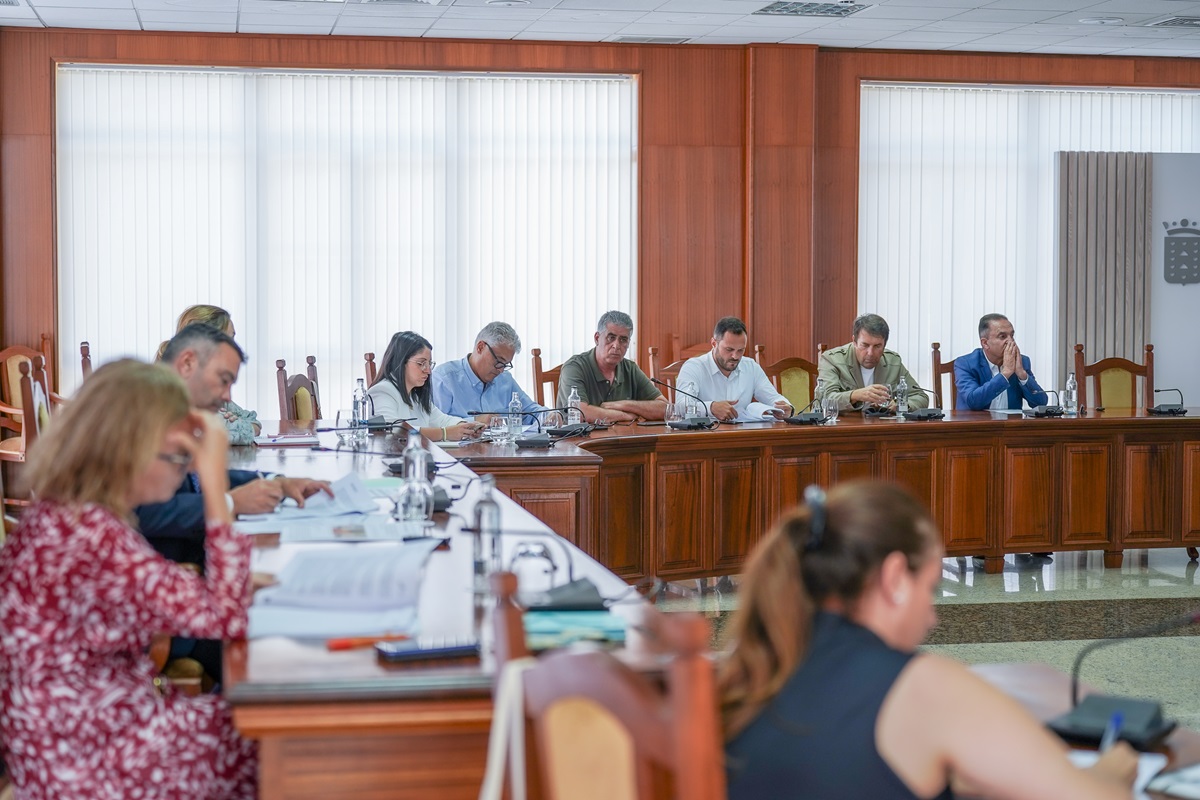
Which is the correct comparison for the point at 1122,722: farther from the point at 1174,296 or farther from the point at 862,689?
the point at 1174,296

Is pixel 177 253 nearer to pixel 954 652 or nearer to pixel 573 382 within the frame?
pixel 573 382

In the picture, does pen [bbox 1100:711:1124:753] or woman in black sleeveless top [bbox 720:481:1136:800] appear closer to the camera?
woman in black sleeveless top [bbox 720:481:1136:800]

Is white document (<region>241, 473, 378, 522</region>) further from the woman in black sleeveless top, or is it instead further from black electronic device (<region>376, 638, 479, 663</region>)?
the woman in black sleeveless top

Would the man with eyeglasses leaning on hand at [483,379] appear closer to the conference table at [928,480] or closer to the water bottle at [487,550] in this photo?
the conference table at [928,480]

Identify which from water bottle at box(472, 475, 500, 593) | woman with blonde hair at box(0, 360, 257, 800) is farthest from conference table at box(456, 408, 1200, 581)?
woman with blonde hair at box(0, 360, 257, 800)

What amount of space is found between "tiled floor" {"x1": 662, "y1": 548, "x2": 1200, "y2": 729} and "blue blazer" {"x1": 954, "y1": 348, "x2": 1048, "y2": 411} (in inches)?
31.8

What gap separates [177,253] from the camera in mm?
7539

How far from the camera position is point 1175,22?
7273 mm

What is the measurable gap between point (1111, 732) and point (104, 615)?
135 cm

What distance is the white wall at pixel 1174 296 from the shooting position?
333 inches

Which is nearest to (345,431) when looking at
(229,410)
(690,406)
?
(229,410)

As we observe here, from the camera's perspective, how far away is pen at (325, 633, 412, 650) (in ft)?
5.73

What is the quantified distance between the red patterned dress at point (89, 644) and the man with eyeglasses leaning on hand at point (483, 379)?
371 cm

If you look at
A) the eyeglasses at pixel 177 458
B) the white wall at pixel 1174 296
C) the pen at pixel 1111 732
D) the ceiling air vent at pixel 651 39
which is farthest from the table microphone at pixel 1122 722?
the white wall at pixel 1174 296
